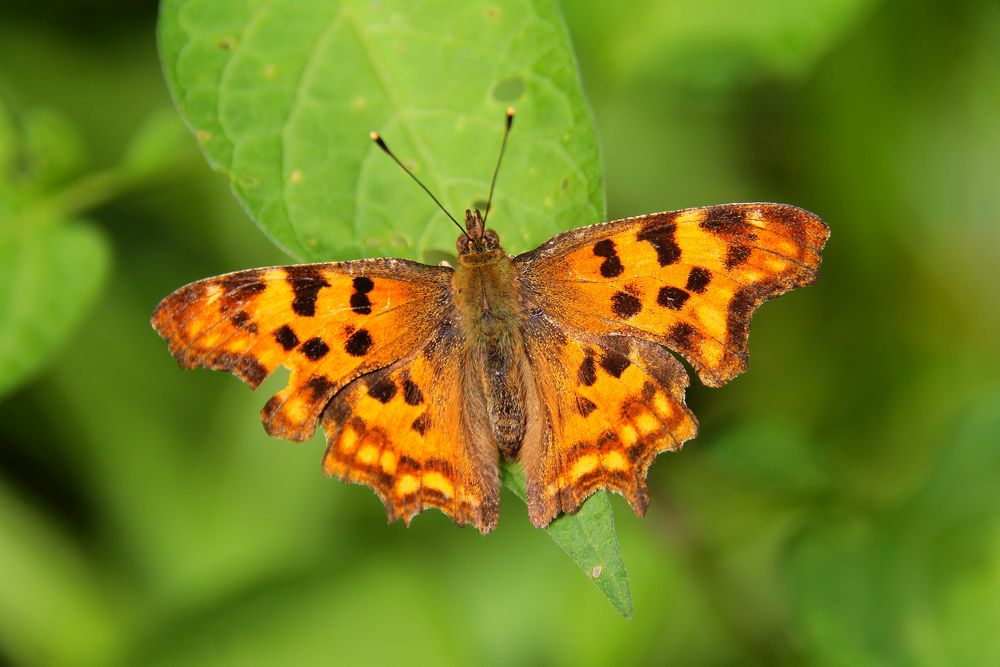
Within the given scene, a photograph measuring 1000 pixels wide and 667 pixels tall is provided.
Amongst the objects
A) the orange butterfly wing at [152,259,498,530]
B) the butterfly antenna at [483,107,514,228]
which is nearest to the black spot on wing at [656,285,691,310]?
the butterfly antenna at [483,107,514,228]

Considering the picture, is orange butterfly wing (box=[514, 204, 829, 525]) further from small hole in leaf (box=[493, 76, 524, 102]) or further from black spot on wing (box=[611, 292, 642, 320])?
small hole in leaf (box=[493, 76, 524, 102])

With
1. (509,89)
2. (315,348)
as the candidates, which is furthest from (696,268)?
(315,348)

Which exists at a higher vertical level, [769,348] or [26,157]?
[26,157]

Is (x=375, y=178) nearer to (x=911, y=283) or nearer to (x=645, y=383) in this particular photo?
(x=645, y=383)

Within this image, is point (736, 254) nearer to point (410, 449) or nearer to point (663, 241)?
point (663, 241)

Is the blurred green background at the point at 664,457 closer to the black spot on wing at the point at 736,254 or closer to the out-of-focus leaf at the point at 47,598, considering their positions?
the out-of-focus leaf at the point at 47,598

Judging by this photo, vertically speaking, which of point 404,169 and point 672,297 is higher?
point 404,169

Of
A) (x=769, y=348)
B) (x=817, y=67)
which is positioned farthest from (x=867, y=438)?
(x=817, y=67)

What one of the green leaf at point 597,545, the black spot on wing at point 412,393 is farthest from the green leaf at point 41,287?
the green leaf at point 597,545

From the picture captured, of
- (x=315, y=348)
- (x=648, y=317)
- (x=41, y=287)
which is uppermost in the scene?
(x=41, y=287)
